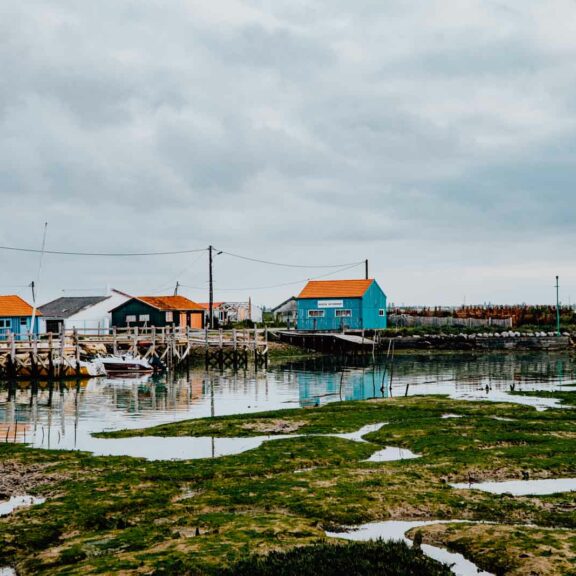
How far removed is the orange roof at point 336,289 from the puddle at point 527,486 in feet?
232

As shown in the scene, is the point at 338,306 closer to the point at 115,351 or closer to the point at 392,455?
the point at 115,351

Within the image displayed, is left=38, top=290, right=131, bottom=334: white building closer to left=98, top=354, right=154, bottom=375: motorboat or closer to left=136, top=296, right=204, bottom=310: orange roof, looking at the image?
left=136, top=296, right=204, bottom=310: orange roof

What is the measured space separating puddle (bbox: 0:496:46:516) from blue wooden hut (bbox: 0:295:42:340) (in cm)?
5860

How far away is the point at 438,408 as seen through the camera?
104 ft

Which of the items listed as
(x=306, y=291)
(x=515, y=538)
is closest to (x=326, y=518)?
(x=515, y=538)

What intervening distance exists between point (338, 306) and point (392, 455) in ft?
224

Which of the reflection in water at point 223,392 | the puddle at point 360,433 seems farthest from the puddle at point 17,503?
the puddle at point 360,433

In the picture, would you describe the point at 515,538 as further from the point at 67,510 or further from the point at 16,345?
the point at 16,345

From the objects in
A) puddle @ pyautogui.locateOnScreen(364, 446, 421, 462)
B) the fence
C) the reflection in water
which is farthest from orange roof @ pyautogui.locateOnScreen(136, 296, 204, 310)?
puddle @ pyautogui.locateOnScreen(364, 446, 421, 462)

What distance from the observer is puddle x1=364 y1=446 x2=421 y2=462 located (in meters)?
20.6

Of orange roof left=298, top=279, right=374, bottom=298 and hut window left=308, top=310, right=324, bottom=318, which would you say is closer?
orange roof left=298, top=279, right=374, bottom=298

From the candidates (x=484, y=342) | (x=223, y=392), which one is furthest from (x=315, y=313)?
(x=223, y=392)

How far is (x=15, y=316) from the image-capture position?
7294cm

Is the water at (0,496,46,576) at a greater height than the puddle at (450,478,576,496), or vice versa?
the water at (0,496,46,576)
